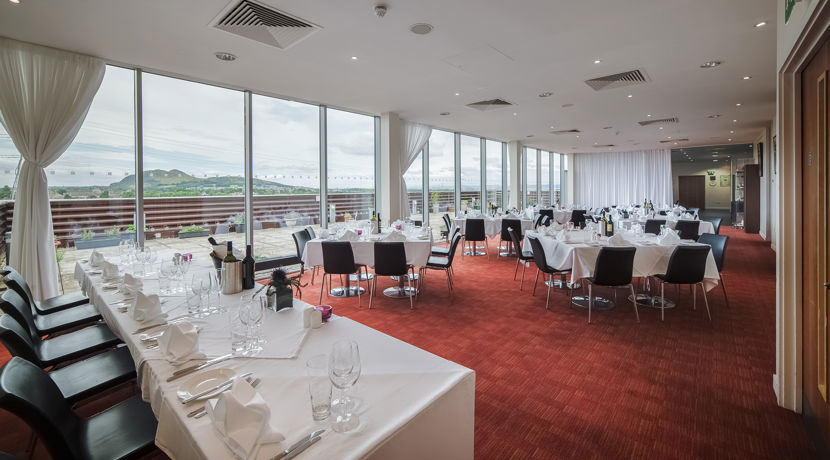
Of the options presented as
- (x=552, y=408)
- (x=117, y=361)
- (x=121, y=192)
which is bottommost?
(x=552, y=408)

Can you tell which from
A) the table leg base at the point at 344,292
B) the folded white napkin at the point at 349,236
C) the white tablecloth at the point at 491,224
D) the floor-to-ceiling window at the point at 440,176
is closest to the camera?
the folded white napkin at the point at 349,236

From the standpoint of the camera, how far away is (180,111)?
20.1ft

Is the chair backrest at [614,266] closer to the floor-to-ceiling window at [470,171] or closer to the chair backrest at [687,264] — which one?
the chair backrest at [687,264]

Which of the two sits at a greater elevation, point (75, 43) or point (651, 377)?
point (75, 43)

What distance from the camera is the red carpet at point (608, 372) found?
2402 mm

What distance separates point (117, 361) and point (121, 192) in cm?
421

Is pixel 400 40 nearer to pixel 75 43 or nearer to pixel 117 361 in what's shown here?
pixel 75 43

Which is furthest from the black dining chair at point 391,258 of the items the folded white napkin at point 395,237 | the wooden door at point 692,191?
the wooden door at point 692,191

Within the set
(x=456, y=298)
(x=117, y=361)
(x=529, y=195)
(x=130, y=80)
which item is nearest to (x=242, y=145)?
(x=130, y=80)

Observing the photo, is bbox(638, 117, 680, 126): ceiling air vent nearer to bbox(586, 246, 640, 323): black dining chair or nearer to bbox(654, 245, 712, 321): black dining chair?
bbox(654, 245, 712, 321): black dining chair

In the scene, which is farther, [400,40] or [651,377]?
[400,40]

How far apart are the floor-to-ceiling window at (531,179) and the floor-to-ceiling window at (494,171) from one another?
8.38 ft

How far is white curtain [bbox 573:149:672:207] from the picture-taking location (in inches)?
665

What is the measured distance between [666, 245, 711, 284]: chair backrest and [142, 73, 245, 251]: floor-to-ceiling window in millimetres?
6350
